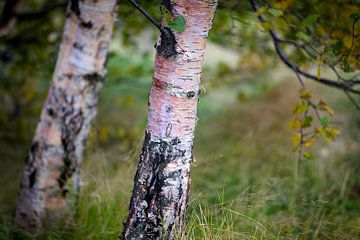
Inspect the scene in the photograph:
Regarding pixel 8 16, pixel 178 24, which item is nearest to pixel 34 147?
pixel 178 24

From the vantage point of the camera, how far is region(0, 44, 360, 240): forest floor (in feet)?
8.81

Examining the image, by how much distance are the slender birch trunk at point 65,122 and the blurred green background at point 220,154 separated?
0.16 m

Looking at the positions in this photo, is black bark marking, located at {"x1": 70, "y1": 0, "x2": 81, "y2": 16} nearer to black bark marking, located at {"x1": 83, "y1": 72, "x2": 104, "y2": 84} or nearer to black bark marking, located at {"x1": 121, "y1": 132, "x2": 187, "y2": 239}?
black bark marking, located at {"x1": 83, "y1": 72, "x2": 104, "y2": 84}

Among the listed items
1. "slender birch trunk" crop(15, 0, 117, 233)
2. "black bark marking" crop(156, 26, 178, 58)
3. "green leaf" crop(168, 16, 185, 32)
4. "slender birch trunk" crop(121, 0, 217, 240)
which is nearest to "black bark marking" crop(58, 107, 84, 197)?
"slender birch trunk" crop(15, 0, 117, 233)

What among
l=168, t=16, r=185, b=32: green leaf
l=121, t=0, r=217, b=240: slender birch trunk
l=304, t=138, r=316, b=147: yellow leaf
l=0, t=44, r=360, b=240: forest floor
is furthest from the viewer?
l=304, t=138, r=316, b=147: yellow leaf

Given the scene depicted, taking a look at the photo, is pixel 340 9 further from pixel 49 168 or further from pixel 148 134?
pixel 49 168

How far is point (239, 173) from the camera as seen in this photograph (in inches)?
181

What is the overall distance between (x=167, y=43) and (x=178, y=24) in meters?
0.14

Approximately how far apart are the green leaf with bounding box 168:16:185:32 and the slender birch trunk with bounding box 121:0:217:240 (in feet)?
0.27

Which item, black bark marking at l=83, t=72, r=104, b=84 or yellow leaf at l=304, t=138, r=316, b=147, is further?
black bark marking at l=83, t=72, r=104, b=84

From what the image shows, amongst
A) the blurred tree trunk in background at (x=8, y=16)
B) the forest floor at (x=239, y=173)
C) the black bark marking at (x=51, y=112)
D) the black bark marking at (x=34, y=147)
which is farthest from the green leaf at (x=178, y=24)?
the blurred tree trunk in background at (x=8, y=16)

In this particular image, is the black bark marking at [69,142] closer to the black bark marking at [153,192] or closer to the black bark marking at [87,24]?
the black bark marking at [87,24]

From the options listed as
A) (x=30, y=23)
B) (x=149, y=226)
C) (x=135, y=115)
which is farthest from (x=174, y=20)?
(x=135, y=115)

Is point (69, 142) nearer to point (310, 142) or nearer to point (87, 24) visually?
point (87, 24)
